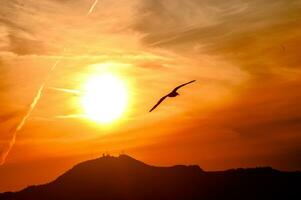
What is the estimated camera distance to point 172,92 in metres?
83.6
